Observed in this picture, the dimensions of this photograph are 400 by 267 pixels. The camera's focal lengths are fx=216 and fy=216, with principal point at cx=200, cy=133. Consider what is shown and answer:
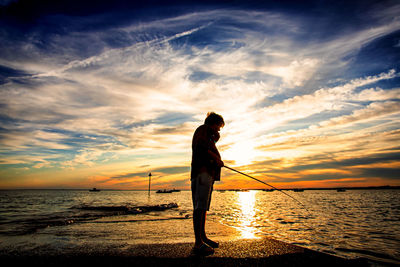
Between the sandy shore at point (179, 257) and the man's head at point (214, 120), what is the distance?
2265 mm

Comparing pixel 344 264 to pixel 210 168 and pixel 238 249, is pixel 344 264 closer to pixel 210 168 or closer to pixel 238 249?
pixel 238 249

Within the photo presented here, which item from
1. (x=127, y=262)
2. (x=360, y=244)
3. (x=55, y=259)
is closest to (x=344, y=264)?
(x=127, y=262)

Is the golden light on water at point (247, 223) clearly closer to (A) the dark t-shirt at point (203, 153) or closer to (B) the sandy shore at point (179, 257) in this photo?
(B) the sandy shore at point (179, 257)

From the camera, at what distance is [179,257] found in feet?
10.9

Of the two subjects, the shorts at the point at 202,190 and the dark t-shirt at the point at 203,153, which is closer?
the shorts at the point at 202,190

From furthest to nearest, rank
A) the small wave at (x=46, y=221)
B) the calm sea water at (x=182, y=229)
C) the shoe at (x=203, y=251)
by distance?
the small wave at (x=46, y=221) → the calm sea water at (x=182, y=229) → the shoe at (x=203, y=251)

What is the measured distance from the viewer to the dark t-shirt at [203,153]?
403 cm

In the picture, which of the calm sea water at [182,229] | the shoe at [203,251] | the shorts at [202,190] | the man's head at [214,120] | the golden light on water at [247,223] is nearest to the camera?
the shoe at [203,251]

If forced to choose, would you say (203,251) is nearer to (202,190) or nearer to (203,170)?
(202,190)

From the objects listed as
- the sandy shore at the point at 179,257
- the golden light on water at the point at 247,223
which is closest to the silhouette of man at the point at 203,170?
the sandy shore at the point at 179,257

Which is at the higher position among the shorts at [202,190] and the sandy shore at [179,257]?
the shorts at [202,190]

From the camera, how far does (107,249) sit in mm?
3906

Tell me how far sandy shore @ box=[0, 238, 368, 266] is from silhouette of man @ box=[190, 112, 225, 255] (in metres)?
0.46

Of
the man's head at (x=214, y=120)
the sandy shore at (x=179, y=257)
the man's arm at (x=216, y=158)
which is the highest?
the man's head at (x=214, y=120)
